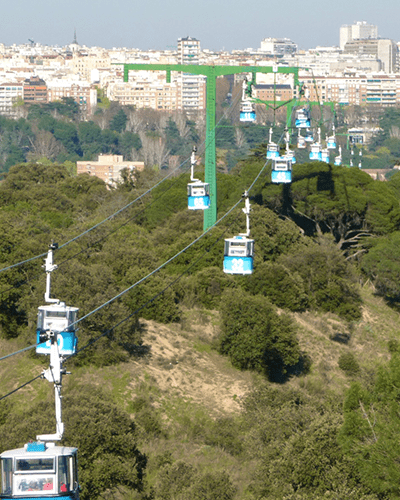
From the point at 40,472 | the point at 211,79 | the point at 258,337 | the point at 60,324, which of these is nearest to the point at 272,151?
the point at 258,337

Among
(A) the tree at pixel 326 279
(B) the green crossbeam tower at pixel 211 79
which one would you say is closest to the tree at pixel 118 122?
(A) the tree at pixel 326 279

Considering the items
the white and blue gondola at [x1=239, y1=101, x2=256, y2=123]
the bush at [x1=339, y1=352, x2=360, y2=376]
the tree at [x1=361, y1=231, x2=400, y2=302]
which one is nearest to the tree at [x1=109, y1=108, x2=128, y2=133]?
the tree at [x1=361, y1=231, x2=400, y2=302]

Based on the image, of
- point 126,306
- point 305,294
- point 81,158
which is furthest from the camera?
point 81,158

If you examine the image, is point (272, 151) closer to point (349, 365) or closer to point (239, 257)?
point (349, 365)

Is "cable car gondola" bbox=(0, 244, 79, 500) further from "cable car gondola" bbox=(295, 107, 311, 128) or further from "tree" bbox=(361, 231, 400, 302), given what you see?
"tree" bbox=(361, 231, 400, 302)

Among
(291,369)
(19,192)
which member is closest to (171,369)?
(291,369)

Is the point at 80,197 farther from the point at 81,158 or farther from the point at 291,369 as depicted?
the point at 81,158
